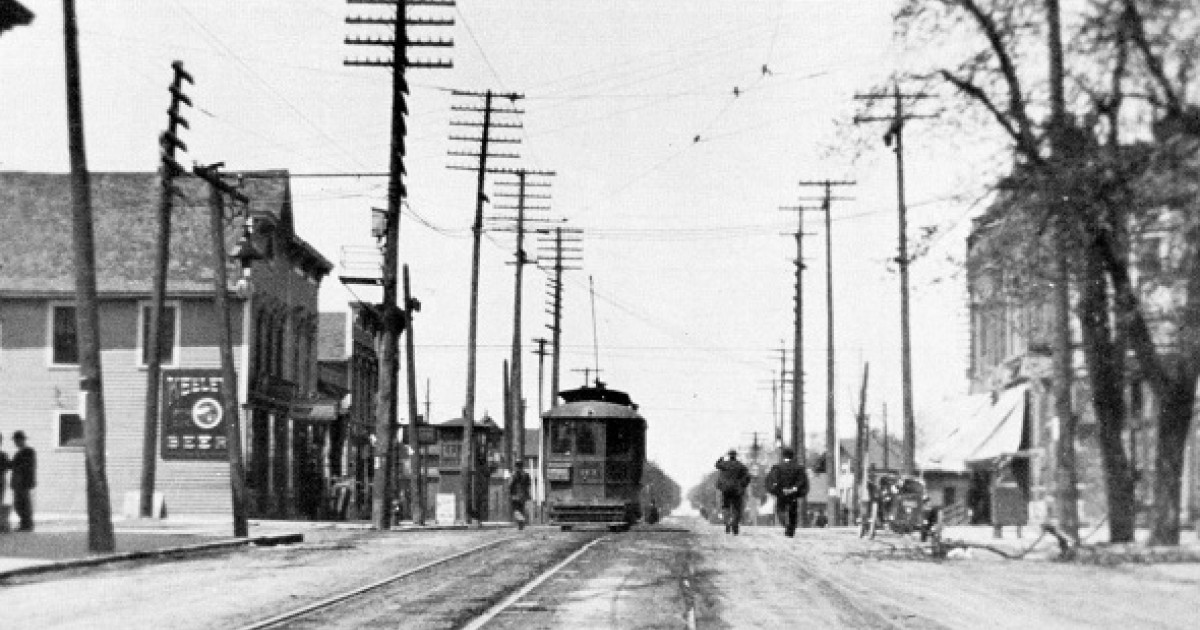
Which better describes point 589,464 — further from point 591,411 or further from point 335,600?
point 335,600

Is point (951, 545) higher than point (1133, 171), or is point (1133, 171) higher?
point (1133, 171)

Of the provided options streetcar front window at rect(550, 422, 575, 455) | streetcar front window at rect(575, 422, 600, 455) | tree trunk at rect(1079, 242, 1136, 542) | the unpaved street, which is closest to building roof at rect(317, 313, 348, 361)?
streetcar front window at rect(550, 422, 575, 455)

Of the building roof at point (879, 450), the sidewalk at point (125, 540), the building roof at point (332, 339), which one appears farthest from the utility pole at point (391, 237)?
the building roof at point (879, 450)

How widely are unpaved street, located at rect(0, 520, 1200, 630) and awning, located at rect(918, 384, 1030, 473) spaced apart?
1826 cm

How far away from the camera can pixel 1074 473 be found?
2619 cm

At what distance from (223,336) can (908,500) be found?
44.8 feet

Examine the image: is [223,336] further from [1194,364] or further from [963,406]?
[963,406]

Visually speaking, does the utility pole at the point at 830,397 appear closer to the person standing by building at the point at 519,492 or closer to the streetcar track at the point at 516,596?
the person standing by building at the point at 519,492

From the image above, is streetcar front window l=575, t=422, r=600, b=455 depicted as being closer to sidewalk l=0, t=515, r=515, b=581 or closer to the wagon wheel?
sidewalk l=0, t=515, r=515, b=581

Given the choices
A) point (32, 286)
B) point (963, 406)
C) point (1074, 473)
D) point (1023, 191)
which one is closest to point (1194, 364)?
point (1074, 473)

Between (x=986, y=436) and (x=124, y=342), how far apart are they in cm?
2375

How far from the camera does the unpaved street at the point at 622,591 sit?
1392 cm

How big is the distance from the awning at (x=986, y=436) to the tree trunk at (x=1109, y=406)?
697 inches

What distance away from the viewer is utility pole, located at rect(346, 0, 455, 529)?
38.0 meters
